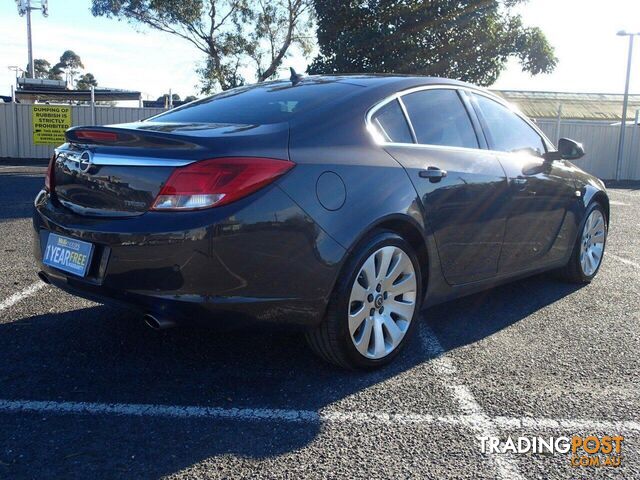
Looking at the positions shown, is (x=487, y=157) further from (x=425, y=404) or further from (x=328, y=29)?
(x=328, y=29)

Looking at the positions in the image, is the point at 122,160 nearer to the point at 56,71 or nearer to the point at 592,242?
the point at 592,242

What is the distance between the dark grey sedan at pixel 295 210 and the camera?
2574 millimetres

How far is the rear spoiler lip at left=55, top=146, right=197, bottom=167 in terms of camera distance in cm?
260

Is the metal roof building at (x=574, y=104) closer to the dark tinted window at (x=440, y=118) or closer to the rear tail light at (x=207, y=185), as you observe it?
the dark tinted window at (x=440, y=118)

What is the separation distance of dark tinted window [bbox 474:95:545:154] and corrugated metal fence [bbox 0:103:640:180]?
14076mm

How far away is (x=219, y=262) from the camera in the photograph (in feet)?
8.38

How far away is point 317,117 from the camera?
3004 mm

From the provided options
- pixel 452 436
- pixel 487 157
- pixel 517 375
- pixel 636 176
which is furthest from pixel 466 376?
pixel 636 176

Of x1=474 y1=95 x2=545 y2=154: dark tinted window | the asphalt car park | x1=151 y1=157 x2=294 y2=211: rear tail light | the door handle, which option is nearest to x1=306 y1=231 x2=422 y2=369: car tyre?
the asphalt car park

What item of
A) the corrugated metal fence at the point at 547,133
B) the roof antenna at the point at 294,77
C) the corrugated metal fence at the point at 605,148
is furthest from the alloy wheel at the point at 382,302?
the corrugated metal fence at the point at 605,148

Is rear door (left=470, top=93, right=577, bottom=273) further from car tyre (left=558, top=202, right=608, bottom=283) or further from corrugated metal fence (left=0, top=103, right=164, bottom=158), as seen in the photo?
corrugated metal fence (left=0, top=103, right=164, bottom=158)

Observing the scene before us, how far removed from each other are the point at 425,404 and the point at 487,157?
177cm

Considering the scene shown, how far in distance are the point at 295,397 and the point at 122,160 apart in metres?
1.33

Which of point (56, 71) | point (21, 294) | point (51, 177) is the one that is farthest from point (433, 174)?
point (56, 71)
